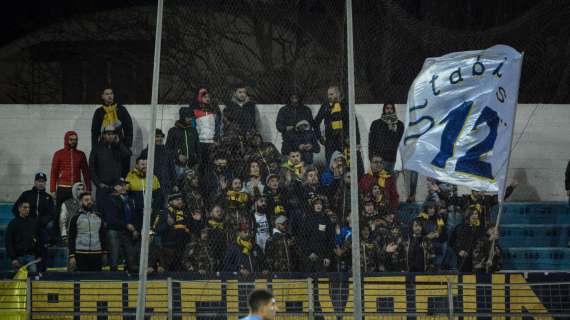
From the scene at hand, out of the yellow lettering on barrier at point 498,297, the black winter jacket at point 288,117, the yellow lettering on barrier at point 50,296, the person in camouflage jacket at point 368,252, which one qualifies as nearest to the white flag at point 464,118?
the yellow lettering on barrier at point 498,297

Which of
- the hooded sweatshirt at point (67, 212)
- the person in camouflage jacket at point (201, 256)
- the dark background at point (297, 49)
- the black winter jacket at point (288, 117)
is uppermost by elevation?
the dark background at point (297, 49)

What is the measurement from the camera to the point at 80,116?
16.5m

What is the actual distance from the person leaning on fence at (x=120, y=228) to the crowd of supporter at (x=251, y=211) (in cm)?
1

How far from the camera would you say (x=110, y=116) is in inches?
600

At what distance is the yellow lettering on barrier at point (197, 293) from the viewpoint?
1345 cm

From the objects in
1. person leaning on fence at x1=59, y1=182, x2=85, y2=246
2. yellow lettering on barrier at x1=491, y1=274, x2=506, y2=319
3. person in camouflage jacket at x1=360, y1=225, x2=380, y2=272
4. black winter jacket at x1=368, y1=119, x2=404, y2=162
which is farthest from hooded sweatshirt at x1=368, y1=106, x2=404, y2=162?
person leaning on fence at x1=59, y1=182, x2=85, y2=246

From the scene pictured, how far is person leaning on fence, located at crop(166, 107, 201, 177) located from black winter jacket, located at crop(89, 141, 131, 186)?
1056 millimetres

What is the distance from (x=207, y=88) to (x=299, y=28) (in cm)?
148

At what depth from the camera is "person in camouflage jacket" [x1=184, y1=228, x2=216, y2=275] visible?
13609 millimetres

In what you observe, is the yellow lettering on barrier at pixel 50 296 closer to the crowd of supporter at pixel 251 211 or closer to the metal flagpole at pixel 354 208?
the crowd of supporter at pixel 251 211

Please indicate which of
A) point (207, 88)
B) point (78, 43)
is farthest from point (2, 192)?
point (207, 88)

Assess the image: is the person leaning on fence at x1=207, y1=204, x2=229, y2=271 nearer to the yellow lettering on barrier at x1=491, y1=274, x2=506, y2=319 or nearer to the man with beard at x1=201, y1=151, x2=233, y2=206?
the man with beard at x1=201, y1=151, x2=233, y2=206

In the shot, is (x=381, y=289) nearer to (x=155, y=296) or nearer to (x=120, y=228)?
(x=155, y=296)

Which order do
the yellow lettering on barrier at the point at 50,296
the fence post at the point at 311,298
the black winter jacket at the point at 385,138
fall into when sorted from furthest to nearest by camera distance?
the black winter jacket at the point at 385,138 < the yellow lettering on barrier at the point at 50,296 < the fence post at the point at 311,298
